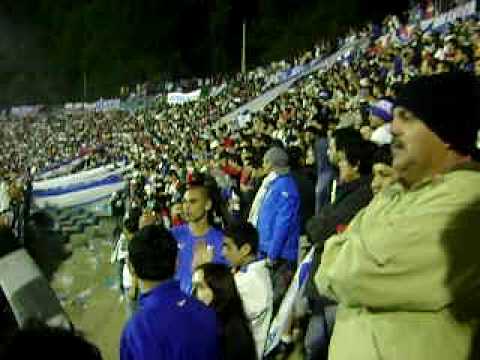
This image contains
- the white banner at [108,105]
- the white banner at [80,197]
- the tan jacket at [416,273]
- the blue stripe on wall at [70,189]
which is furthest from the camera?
the white banner at [108,105]

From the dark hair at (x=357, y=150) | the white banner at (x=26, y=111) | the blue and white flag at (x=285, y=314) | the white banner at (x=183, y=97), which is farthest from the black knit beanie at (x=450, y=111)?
the white banner at (x=26, y=111)

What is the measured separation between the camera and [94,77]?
72438 mm

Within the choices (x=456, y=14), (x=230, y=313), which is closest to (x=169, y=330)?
(x=230, y=313)

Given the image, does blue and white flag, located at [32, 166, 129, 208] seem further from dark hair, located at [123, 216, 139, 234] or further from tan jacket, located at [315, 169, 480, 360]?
tan jacket, located at [315, 169, 480, 360]

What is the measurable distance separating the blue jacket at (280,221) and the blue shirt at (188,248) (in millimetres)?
740

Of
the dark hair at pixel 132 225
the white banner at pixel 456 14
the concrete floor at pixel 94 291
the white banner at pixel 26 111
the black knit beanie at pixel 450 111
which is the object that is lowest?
the concrete floor at pixel 94 291

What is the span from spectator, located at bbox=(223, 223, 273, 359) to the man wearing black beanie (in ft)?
4.90

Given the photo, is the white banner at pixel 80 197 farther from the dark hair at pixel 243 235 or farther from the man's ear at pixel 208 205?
the dark hair at pixel 243 235

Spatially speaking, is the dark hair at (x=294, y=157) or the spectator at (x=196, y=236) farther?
the dark hair at (x=294, y=157)

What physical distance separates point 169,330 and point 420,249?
1069 millimetres

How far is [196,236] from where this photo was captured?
4625mm

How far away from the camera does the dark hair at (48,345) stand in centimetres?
132

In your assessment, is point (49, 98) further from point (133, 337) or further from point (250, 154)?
point (133, 337)

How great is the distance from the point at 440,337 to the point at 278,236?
3212 mm
